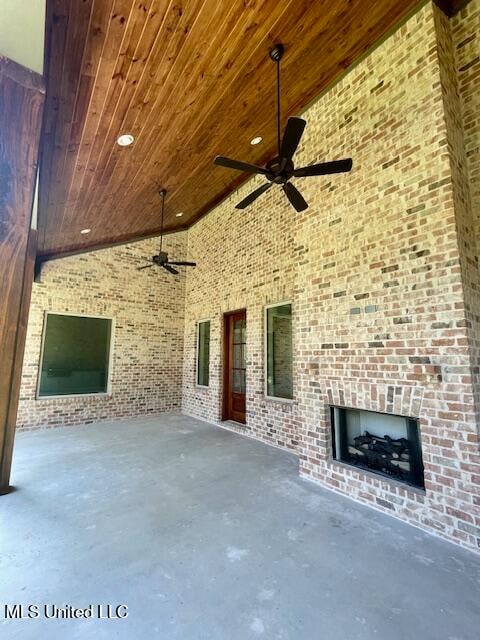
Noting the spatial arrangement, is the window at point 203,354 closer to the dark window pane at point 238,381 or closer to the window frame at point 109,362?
→ the dark window pane at point 238,381

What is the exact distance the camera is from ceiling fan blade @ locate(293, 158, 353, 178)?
2756 millimetres

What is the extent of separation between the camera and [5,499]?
2.95 meters

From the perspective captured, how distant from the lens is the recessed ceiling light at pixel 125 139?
3.30m

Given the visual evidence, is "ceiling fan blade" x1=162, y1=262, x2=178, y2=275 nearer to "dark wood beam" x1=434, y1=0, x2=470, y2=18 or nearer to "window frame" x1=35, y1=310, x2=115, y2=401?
"window frame" x1=35, y1=310, x2=115, y2=401

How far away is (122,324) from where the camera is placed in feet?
23.2

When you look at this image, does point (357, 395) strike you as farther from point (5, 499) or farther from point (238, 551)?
point (5, 499)

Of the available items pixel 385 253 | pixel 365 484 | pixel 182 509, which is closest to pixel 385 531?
pixel 365 484

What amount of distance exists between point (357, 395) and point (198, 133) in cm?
357

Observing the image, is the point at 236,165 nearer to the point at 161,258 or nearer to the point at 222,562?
the point at 222,562

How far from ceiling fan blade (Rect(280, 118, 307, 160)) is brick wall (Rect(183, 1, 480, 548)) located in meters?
0.97

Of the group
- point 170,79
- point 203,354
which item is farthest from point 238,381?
Result: point 170,79

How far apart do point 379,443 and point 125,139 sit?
4183 millimetres

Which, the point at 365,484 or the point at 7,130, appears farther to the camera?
the point at 365,484

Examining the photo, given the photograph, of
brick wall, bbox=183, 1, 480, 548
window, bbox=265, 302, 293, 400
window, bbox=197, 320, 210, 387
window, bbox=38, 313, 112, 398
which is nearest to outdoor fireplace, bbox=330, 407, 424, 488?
brick wall, bbox=183, 1, 480, 548
